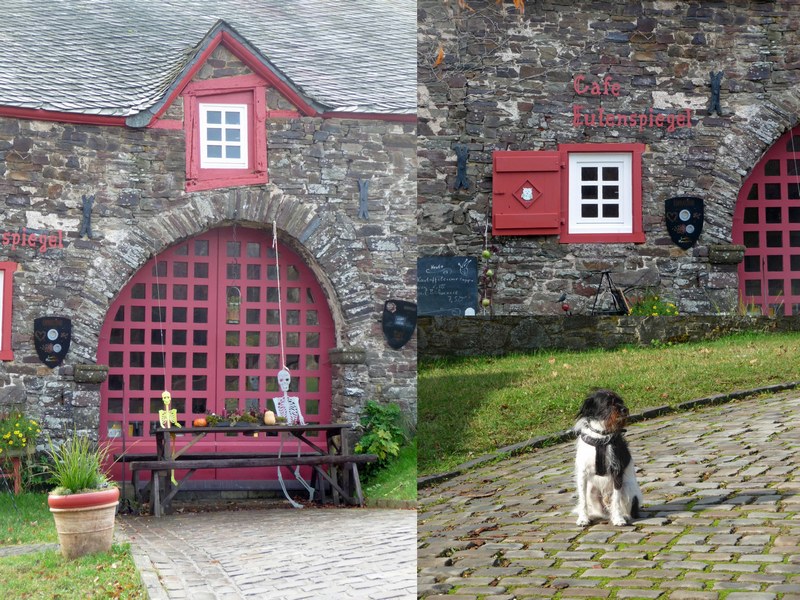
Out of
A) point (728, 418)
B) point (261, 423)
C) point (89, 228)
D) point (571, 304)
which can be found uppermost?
point (89, 228)

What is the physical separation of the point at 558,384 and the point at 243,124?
18.2 feet

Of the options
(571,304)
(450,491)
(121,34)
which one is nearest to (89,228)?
(121,34)

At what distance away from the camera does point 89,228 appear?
7.20 metres

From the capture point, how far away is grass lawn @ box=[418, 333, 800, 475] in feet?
7.55

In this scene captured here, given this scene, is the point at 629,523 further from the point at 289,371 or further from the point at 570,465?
the point at 289,371

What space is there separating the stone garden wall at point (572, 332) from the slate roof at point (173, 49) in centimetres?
494

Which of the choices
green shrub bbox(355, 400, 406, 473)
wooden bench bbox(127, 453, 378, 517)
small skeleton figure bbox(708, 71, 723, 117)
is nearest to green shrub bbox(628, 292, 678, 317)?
small skeleton figure bbox(708, 71, 723, 117)

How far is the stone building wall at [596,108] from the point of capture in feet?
14.4

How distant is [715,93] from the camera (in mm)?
4867

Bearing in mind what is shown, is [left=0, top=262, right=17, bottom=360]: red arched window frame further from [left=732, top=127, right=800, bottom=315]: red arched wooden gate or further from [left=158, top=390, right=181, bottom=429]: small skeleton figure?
[left=732, top=127, right=800, bottom=315]: red arched wooden gate

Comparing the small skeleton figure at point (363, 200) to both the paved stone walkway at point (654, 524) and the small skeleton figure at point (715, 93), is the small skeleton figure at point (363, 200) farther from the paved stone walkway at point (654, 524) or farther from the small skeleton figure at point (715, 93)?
the paved stone walkway at point (654, 524)

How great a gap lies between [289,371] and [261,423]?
0.43 metres

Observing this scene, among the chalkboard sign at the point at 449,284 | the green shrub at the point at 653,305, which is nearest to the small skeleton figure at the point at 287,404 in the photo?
the chalkboard sign at the point at 449,284

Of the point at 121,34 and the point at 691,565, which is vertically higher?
the point at 121,34
